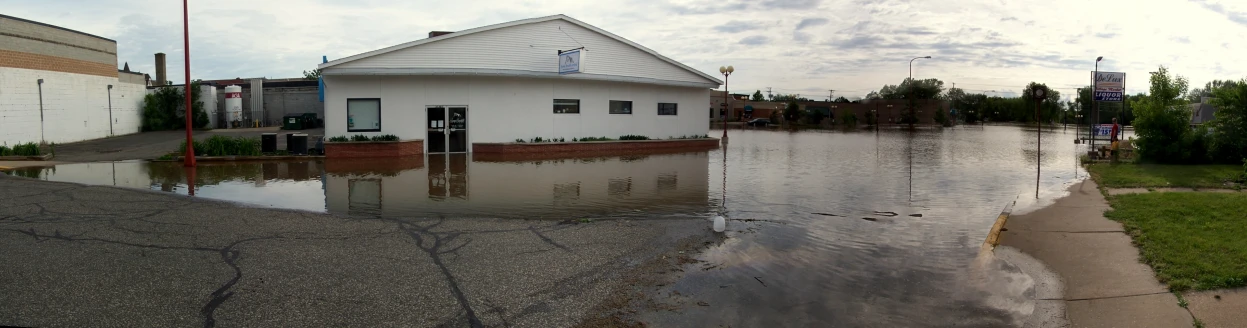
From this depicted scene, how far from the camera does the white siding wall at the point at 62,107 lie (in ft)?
86.3

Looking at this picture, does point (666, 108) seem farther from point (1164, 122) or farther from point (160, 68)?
point (160, 68)

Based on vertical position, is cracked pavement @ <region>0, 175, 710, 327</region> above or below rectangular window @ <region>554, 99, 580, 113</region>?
below

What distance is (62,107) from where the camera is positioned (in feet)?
96.9

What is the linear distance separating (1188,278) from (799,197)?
7.50m

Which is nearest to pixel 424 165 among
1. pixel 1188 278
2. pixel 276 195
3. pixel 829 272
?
pixel 276 195

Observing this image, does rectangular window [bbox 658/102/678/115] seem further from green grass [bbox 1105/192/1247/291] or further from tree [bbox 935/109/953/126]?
tree [bbox 935/109/953/126]

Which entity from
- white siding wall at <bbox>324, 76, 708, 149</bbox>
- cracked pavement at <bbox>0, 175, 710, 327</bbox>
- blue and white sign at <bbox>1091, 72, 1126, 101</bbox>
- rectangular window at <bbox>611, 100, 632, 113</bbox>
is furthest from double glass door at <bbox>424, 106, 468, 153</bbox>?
blue and white sign at <bbox>1091, 72, 1126, 101</bbox>

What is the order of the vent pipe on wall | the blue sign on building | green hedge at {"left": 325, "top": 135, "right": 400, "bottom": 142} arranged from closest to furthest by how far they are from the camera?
green hedge at {"left": 325, "top": 135, "right": 400, "bottom": 142} → the blue sign on building → the vent pipe on wall

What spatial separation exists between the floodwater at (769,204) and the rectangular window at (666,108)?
6.21 meters

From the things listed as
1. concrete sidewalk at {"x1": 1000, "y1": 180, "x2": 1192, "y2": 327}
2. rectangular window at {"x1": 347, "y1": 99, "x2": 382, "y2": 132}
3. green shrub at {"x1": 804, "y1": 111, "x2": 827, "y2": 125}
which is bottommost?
concrete sidewalk at {"x1": 1000, "y1": 180, "x2": 1192, "y2": 327}

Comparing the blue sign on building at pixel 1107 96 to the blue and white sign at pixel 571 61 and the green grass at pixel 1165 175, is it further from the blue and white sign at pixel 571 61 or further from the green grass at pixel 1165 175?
the blue and white sign at pixel 571 61

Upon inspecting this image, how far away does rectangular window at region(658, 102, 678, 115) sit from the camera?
31516 mm

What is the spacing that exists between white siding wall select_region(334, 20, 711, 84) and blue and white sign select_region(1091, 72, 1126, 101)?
18.2 m

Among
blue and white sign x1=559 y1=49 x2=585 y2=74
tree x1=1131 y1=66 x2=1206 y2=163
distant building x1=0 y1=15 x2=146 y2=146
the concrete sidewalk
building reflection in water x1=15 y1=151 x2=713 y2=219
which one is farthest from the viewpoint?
distant building x1=0 y1=15 x2=146 y2=146
